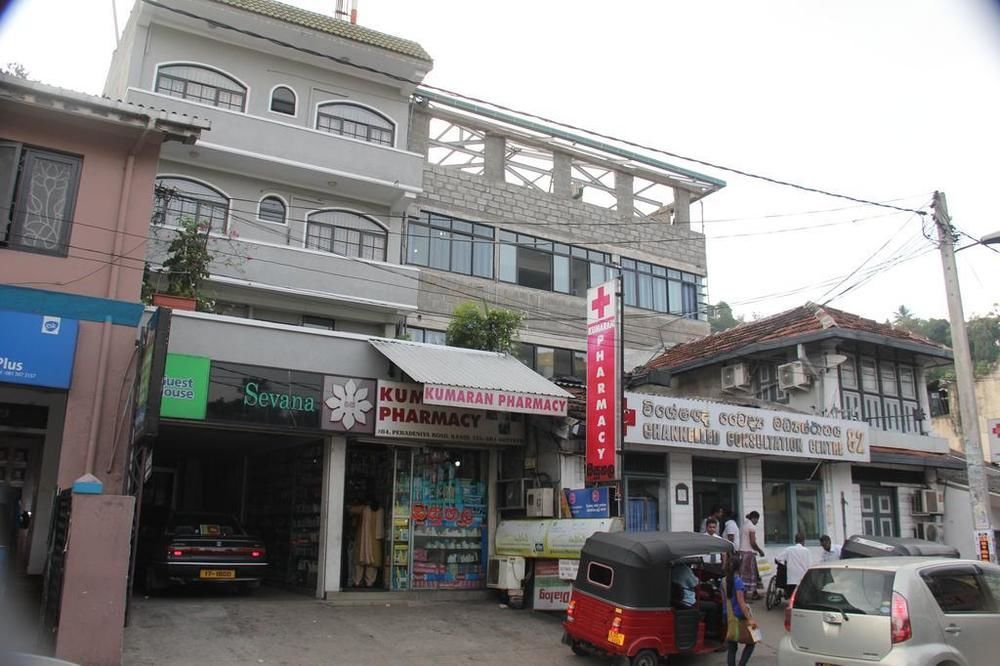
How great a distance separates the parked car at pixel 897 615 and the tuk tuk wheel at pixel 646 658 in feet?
5.07

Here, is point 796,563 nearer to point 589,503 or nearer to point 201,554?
point 589,503

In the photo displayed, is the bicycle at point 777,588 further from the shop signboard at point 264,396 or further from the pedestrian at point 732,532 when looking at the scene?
the shop signboard at point 264,396

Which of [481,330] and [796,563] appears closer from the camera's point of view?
[796,563]

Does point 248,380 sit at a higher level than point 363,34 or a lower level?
lower

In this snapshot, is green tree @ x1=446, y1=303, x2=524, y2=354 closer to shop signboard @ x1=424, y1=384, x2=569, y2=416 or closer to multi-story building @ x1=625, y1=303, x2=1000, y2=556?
multi-story building @ x1=625, y1=303, x2=1000, y2=556

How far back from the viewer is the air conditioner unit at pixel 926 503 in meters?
19.3

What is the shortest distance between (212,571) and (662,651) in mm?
7843

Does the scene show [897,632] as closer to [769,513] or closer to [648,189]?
[769,513]

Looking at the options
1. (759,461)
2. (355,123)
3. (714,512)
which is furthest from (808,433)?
(355,123)

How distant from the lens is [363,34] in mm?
22875

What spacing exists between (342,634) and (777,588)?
8.38m

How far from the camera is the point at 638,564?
959 cm

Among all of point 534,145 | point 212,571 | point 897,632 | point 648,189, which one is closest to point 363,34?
point 534,145

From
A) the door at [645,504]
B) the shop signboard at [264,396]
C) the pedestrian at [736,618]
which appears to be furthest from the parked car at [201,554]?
the pedestrian at [736,618]
